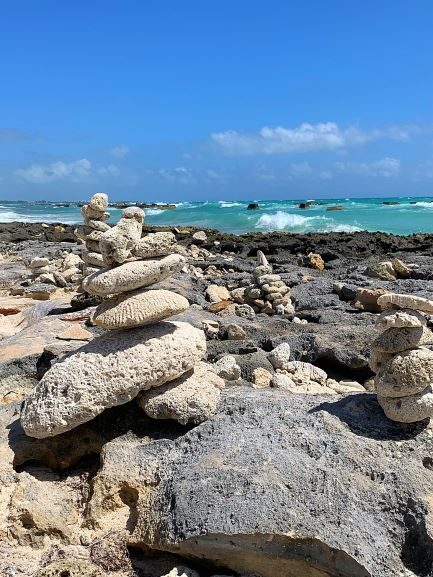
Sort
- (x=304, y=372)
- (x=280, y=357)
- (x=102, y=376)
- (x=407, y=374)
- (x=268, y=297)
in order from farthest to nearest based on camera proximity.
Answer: (x=268, y=297) → (x=280, y=357) → (x=304, y=372) → (x=102, y=376) → (x=407, y=374)

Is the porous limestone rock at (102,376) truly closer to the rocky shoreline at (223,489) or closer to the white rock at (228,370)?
the rocky shoreline at (223,489)

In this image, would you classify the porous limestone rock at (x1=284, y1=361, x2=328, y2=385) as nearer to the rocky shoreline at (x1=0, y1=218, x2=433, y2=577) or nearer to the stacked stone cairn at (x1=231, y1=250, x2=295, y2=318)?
the rocky shoreline at (x1=0, y1=218, x2=433, y2=577)

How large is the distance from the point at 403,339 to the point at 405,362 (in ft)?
0.53

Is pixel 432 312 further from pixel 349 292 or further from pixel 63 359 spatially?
pixel 349 292

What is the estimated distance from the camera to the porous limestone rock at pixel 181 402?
3932 millimetres

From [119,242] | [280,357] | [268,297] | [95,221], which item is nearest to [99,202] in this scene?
[95,221]

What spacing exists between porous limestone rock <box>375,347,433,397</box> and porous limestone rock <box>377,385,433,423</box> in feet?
0.15

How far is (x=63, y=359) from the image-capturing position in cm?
409

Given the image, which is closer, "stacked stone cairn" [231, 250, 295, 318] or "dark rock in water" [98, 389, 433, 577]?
"dark rock in water" [98, 389, 433, 577]

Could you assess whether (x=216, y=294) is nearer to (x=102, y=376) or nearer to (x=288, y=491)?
(x=102, y=376)

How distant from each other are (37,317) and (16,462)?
4328 millimetres

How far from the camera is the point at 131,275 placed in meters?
4.06

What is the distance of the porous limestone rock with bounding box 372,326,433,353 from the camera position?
372 cm

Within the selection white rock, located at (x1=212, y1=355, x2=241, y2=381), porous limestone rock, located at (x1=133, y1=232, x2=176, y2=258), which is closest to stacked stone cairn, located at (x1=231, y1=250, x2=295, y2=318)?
white rock, located at (x1=212, y1=355, x2=241, y2=381)
